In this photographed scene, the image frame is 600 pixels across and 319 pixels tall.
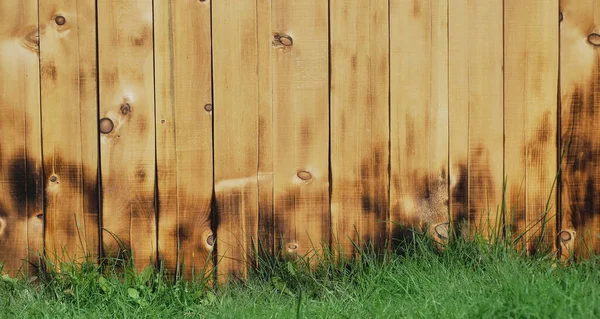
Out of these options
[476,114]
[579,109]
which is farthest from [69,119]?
[579,109]

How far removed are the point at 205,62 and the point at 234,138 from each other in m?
0.31

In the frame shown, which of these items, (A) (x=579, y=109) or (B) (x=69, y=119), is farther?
(A) (x=579, y=109)

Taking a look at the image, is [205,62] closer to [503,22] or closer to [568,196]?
[503,22]

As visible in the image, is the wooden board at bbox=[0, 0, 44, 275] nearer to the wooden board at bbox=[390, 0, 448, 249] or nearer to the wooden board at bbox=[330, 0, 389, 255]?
the wooden board at bbox=[330, 0, 389, 255]

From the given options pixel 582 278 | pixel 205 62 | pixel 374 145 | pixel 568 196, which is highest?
pixel 205 62

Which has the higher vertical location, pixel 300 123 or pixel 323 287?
pixel 300 123

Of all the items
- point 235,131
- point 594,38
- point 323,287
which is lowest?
point 323,287

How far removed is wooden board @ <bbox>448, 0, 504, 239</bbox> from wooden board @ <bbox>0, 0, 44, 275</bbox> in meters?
1.61

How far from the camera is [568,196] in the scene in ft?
10.3

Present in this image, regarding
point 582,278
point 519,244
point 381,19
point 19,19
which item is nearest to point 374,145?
point 381,19

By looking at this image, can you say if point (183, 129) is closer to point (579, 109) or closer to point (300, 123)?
point (300, 123)

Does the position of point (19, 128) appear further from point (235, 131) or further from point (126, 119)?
point (235, 131)

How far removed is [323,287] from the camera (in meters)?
3.02

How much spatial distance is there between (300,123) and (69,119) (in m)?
0.88
